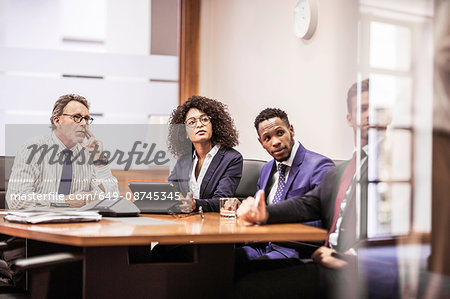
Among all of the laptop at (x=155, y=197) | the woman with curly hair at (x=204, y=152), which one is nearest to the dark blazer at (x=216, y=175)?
the woman with curly hair at (x=204, y=152)

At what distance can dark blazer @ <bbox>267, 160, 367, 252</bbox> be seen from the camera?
4.95 feet

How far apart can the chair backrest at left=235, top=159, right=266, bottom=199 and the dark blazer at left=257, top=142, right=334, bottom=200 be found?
1.62 ft

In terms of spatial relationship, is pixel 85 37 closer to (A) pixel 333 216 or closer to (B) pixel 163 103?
(B) pixel 163 103

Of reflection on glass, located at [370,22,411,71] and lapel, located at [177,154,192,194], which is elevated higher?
reflection on glass, located at [370,22,411,71]

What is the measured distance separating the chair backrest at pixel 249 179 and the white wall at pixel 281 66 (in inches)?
13.8

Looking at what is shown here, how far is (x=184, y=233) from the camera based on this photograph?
1331 millimetres

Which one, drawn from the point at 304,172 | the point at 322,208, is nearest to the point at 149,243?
the point at 322,208

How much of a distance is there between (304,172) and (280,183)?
15 cm

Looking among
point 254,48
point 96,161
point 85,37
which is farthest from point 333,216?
point 85,37

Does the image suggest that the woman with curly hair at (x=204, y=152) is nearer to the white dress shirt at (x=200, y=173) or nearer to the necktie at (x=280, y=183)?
the white dress shirt at (x=200, y=173)

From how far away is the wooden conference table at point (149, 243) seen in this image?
132 cm

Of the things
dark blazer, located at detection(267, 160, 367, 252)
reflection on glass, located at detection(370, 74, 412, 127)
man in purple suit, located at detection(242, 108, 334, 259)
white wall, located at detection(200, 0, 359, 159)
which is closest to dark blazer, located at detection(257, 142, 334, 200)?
man in purple suit, located at detection(242, 108, 334, 259)

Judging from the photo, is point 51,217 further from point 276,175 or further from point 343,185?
point 276,175

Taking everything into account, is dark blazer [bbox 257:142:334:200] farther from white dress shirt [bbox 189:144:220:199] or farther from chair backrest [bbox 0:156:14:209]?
chair backrest [bbox 0:156:14:209]
